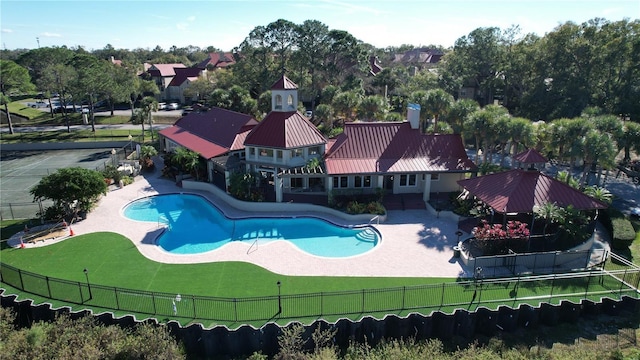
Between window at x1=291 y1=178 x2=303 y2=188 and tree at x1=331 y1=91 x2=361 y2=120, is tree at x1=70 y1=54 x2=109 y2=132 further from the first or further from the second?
window at x1=291 y1=178 x2=303 y2=188

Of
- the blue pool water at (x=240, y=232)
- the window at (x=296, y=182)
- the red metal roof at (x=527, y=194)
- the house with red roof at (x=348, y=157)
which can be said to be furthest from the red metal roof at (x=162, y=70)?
the red metal roof at (x=527, y=194)

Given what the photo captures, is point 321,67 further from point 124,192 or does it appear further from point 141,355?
point 141,355

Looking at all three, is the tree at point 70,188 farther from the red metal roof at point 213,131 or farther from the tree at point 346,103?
the tree at point 346,103

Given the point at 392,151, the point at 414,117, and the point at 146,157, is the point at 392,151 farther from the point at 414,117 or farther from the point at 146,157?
the point at 146,157

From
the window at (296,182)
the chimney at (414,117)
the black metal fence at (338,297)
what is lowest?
the black metal fence at (338,297)

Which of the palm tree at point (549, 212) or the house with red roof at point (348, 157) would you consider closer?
the palm tree at point (549, 212)

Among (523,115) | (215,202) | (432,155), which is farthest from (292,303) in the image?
(523,115)

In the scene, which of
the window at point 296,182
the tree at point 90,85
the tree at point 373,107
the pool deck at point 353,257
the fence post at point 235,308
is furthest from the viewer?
the tree at point 90,85

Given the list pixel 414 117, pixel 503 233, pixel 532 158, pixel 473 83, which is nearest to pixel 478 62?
pixel 473 83

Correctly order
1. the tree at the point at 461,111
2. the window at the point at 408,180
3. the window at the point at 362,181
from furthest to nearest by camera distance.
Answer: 1. the tree at the point at 461,111
2. the window at the point at 408,180
3. the window at the point at 362,181
